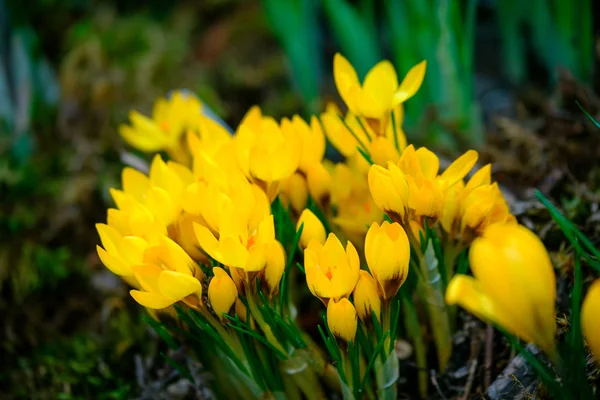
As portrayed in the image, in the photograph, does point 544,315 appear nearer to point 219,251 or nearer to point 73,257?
point 219,251

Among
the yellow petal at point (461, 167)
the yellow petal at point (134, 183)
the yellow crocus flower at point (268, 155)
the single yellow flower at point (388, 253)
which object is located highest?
the yellow petal at point (134, 183)

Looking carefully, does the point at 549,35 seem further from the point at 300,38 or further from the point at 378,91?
the point at 378,91

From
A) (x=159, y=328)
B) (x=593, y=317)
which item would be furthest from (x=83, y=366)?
(x=593, y=317)

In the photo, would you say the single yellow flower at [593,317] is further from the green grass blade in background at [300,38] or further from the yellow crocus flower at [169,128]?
the green grass blade in background at [300,38]

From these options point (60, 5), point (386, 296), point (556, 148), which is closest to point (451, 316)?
point (386, 296)

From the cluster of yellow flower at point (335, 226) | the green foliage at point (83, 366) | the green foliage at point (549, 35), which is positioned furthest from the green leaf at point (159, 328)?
the green foliage at point (549, 35)

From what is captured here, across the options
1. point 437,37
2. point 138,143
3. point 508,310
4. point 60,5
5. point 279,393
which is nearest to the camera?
point 508,310
